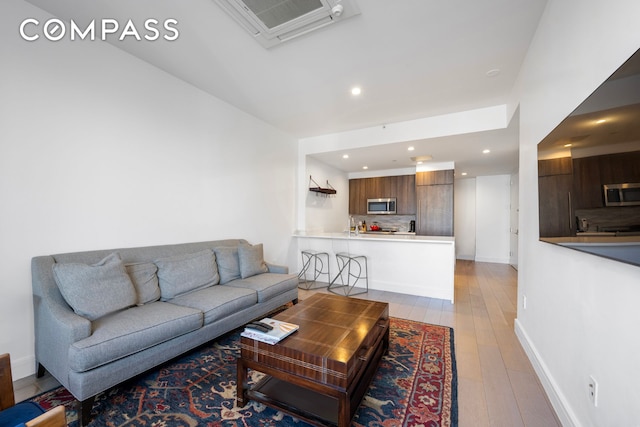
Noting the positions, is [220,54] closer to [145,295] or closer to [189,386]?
[145,295]

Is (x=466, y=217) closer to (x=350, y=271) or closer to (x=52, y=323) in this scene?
(x=350, y=271)

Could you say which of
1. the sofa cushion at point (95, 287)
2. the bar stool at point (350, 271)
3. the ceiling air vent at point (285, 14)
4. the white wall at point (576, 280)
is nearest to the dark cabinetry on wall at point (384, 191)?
the bar stool at point (350, 271)

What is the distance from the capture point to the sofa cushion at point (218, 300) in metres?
2.35

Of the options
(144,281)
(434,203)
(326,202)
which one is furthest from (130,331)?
(434,203)

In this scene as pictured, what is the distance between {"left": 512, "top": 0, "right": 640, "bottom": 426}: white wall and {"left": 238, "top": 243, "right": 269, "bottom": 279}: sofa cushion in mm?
2871

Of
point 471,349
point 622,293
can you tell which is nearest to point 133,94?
point 622,293

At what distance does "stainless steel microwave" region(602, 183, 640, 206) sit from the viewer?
92 cm

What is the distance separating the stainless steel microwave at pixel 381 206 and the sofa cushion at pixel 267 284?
3902 mm

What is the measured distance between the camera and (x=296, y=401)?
169cm

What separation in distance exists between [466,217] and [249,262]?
263 inches

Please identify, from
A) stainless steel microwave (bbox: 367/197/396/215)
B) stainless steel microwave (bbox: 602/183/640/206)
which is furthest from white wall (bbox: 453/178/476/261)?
stainless steel microwave (bbox: 602/183/640/206)

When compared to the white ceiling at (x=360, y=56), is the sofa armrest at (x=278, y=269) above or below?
below

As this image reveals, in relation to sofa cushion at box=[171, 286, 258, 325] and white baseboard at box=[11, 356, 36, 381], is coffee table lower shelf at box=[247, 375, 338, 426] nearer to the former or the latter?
sofa cushion at box=[171, 286, 258, 325]

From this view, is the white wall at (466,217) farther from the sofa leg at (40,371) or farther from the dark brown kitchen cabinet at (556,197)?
the sofa leg at (40,371)
